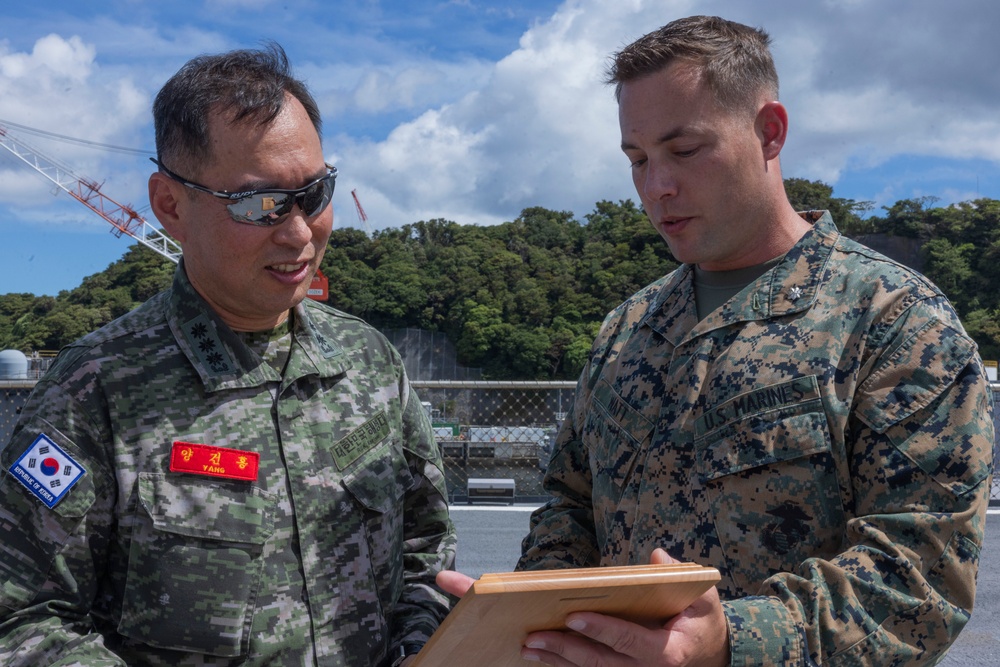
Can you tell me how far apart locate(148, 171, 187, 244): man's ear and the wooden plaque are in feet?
3.28

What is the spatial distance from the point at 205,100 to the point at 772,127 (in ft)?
3.72

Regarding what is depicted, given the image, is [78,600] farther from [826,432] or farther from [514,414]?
[514,414]

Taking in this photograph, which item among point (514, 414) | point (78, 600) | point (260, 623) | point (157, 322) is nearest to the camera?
point (78, 600)

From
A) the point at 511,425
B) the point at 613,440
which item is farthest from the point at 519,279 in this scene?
the point at 613,440

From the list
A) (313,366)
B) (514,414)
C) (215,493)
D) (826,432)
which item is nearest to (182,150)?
(313,366)

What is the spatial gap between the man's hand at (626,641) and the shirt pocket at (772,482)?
30cm

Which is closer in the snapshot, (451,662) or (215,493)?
(451,662)

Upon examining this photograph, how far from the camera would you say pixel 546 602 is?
1.17m

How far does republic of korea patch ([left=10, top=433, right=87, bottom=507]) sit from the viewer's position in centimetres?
153

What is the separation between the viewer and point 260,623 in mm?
1689

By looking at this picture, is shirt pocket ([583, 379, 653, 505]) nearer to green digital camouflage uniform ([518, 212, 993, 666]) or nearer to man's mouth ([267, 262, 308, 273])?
green digital camouflage uniform ([518, 212, 993, 666])

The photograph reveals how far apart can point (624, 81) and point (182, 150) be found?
0.91 m

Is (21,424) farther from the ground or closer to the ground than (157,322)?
closer to the ground

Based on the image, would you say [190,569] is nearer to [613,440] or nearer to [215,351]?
[215,351]
